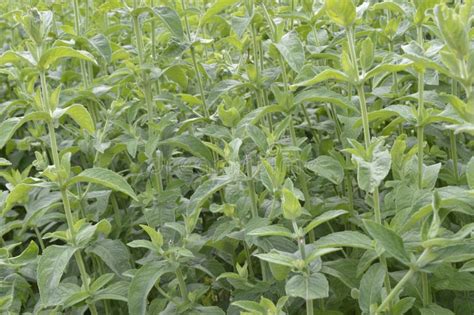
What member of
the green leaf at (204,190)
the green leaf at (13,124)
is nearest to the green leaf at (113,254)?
the green leaf at (204,190)

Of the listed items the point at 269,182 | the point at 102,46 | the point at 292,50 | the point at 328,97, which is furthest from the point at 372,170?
the point at 102,46

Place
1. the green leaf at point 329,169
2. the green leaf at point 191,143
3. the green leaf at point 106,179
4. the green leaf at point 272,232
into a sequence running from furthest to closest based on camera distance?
the green leaf at point 191,143 < the green leaf at point 329,169 < the green leaf at point 106,179 < the green leaf at point 272,232

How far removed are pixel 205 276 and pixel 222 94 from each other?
627 millimetres

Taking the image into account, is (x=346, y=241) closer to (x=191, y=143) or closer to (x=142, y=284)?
(x=142, y=284)

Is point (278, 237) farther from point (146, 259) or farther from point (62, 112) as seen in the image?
point (62, 112)

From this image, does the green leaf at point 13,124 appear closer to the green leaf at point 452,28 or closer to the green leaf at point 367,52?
the green leaf at point 367,52

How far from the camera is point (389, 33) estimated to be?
7.60 feet

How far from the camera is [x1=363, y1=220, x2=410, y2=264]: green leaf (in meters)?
1.35

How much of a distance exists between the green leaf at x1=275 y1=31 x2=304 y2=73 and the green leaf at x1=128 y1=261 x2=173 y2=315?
68 centimetres

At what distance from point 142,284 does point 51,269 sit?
24 cm

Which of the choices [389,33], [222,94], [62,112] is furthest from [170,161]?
[389,33]

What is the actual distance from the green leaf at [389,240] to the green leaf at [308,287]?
160mm

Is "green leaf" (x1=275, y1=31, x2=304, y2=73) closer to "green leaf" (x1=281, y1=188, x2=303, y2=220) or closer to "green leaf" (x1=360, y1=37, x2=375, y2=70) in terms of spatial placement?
"green leaf" (x1=360, y1=37, x2=375, y2=70)

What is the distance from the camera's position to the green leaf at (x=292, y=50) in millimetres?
1913
